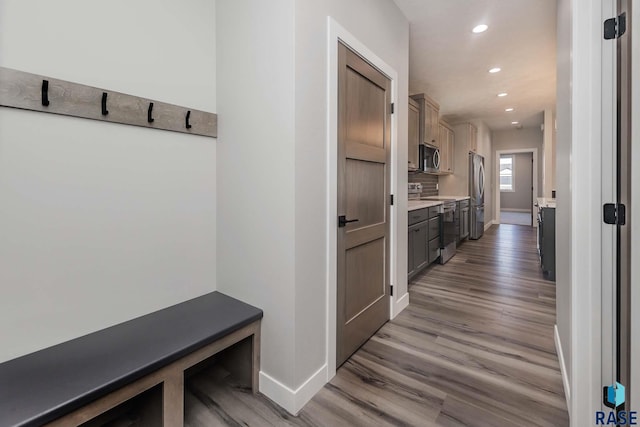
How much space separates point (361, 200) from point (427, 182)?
13.9 ft

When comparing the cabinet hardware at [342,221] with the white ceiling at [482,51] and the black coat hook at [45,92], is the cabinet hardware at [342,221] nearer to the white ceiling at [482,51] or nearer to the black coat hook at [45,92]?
the black coat hook at [45,92]

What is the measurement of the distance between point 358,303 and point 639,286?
1358mm

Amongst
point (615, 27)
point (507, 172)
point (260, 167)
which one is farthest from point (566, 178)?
point (507, 172)

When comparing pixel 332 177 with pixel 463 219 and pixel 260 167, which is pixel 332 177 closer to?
pixel 260 167

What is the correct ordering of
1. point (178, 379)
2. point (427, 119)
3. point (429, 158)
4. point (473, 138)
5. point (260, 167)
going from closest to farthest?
point (178, 379) < point (260, 167) < point (427, 119) < point (429, 158) < point (473, 138)

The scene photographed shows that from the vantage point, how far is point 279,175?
1.45 metres

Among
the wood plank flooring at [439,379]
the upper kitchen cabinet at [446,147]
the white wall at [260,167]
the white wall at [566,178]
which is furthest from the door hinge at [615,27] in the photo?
the upper kitchen cabinet at [446,147]

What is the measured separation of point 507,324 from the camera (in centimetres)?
232

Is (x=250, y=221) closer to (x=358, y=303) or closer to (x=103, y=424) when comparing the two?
(x=358, y=303)

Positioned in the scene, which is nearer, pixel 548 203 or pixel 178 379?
pixel 178 379

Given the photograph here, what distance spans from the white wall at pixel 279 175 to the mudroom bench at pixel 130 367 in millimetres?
182

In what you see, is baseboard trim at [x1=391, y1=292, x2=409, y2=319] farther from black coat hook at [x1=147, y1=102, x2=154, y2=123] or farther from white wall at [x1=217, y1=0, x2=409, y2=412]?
black coat hook at [x1=147, y1=102, x2=154, y2=123]

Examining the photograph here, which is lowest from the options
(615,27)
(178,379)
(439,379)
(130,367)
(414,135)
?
(439,379)

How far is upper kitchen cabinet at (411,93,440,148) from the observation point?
13.3 ft
